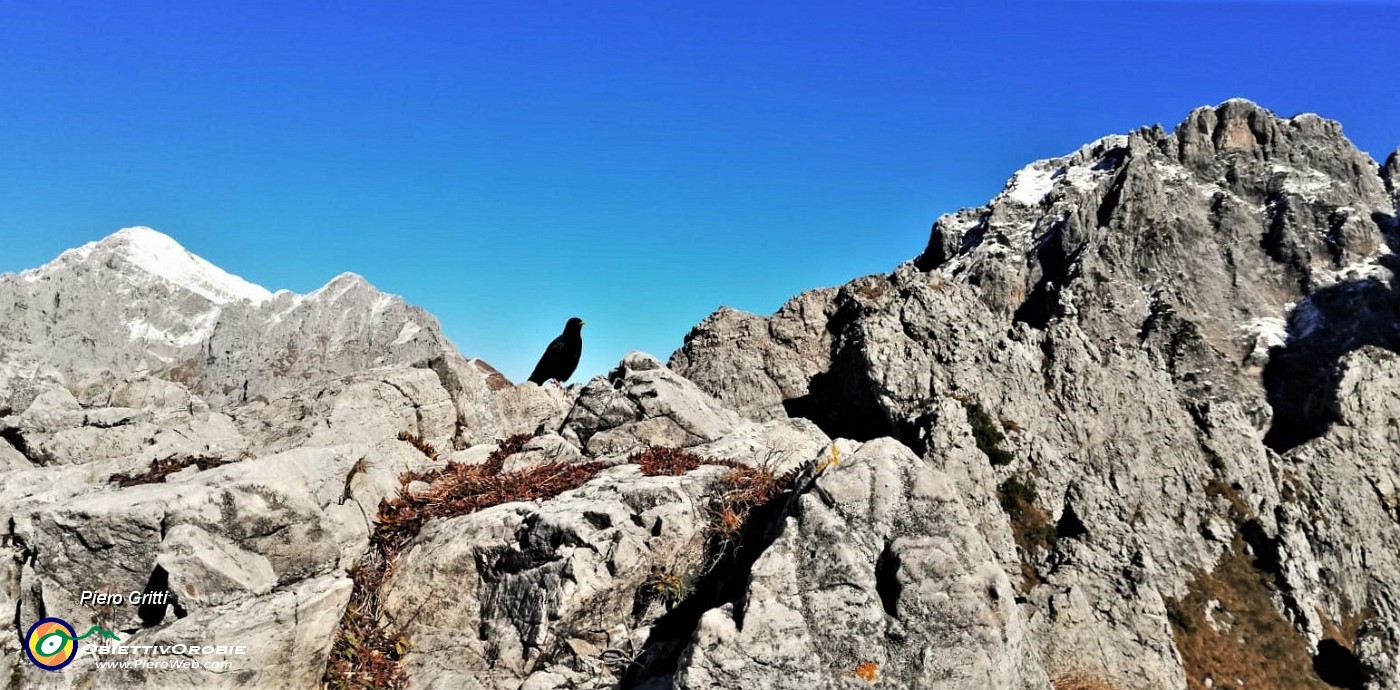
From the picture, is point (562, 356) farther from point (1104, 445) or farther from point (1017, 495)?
point (1104, 445)

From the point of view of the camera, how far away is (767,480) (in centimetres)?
980

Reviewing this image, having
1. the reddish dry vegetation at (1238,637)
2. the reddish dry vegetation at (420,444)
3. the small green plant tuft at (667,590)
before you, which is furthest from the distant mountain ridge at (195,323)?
the small green plant tuft at (667,590)

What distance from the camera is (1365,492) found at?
59.4 m

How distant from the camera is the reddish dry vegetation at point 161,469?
993cm

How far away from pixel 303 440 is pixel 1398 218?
633 ft

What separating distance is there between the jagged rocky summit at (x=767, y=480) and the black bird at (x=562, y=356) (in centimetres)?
69

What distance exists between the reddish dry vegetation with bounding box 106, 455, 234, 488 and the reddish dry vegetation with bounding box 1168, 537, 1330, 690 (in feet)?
157

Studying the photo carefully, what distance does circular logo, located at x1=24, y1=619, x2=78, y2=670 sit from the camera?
24.3 ft

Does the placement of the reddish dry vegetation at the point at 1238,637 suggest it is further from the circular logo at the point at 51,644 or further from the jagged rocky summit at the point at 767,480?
the circular logo at the point at 51,644

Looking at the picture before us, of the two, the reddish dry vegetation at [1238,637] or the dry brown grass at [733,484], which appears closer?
the dry brown grass at [733,484]

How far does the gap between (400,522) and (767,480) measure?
4.76 metres

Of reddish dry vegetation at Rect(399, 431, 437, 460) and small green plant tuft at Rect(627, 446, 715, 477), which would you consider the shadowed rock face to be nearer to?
small green plant tuft at Rect(627, 446, 715, 477)

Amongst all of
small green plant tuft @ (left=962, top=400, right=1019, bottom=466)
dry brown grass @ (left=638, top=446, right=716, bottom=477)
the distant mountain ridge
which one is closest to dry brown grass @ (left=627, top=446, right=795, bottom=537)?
dry brown grass @ (left=638, top=446, right=716, bottom=477)

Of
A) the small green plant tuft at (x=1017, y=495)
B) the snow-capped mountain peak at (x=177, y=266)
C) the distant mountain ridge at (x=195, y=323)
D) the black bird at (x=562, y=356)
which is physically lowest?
the black bird at (x=562, y=356)
